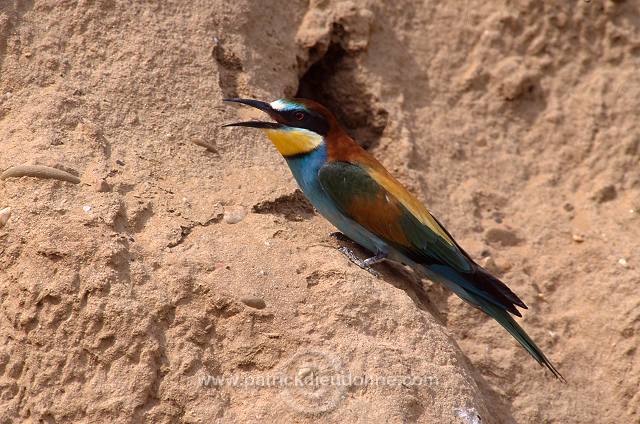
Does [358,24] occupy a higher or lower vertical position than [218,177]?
higher

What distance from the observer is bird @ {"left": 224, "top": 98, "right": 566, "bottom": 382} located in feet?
10.1

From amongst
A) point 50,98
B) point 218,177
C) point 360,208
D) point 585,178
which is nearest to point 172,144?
point 218,177

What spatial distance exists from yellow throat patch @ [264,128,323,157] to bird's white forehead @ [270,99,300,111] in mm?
75

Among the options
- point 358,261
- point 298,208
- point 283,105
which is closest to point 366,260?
point 358,261

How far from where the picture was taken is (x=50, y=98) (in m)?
2.89

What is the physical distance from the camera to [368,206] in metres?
3.14

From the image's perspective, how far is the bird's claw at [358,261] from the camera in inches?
116

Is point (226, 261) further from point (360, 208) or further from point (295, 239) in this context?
point (360, 208)

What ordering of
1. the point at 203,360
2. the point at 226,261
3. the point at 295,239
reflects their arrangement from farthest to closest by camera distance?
the point at 295,239, the point at 226,261, the point at 203,360

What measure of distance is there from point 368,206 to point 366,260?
198 millimetres

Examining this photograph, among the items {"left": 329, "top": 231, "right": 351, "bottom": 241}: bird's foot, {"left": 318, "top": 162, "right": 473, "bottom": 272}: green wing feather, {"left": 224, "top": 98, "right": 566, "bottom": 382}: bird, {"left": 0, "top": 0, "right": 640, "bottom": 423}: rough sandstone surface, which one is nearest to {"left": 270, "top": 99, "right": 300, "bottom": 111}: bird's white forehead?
{"left": 224, "top": 98, "right": 566, "bottom": 382}: bird

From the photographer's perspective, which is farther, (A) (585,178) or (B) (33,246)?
(A) (585,178)

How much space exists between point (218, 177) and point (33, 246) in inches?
26.6

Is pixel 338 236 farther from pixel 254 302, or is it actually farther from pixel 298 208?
pixel 254 302
